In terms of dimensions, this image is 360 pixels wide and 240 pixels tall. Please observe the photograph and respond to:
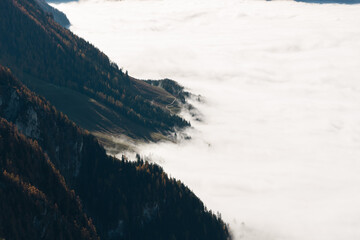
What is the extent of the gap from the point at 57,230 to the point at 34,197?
1925 centimetres

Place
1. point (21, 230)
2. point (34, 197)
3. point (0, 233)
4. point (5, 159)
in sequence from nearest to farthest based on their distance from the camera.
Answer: point (0, 233), point (21, 230), point (34, 197), point (5, 159)

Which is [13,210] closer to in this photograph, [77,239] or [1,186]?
[1,186]

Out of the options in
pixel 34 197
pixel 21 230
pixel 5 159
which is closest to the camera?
pixel 21 230

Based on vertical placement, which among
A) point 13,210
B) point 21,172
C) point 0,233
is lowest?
point 0,233

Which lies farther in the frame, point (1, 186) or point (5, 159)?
point (5, 159)

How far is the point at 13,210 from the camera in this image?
174 metres

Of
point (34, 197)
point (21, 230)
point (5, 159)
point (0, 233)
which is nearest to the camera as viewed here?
point (0, 233)

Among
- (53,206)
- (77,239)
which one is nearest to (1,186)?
(53,206)

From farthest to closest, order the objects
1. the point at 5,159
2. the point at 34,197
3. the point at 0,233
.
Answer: the point at 5,159 → the point at 34,197 → the point at 0,233

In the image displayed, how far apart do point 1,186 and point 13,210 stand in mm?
12907

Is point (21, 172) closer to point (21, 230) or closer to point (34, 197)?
point (34, 197)

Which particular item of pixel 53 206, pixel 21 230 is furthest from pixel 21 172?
pixel 21 230

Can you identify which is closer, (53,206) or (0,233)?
(0,233)

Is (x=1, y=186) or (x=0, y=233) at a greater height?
(x=1, y=186)
